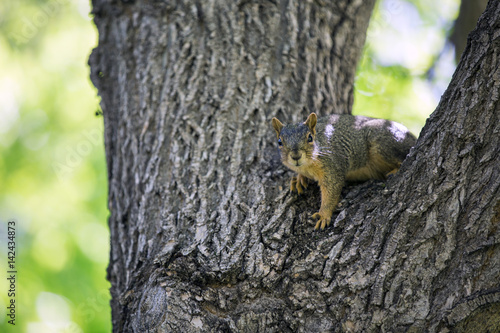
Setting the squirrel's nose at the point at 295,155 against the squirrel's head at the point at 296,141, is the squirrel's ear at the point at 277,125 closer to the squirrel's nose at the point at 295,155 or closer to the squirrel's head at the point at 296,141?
the squirrel's head at the point at 296,141

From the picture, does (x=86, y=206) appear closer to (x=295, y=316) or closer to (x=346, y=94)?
(x=346, y=94)

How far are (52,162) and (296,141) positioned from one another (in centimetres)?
410

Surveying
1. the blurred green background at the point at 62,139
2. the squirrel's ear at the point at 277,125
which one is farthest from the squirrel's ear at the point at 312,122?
the blurred green background at the point at 62,139

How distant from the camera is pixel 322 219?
2.71 m

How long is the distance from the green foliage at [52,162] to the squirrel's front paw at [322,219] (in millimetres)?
3473

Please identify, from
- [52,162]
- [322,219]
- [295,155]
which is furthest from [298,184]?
[52,162]

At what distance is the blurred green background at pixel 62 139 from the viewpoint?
5.39 meters

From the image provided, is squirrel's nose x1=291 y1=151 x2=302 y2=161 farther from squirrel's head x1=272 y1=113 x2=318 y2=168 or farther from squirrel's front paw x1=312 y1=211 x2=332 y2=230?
squirrel's front paw x1=312 y1=211 x2=332 y2=230

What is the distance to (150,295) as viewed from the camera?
2.45m

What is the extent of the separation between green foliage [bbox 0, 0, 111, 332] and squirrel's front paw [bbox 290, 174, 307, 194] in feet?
10.6

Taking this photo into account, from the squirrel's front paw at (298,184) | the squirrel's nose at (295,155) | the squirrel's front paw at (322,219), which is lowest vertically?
the squirrel's front paw at (322,219)

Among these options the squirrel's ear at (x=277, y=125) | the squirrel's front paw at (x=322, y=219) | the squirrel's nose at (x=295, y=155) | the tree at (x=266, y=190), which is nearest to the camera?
the tree at (x=266, y=190)

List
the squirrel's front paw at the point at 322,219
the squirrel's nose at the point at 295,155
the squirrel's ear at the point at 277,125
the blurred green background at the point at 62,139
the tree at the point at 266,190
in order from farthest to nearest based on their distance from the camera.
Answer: the blurred green background at the point at 62,139 → the squirrel's ear at the point at 277,125 → the squirrel's nose at the point at 295,155 → the squirrel's front paw at the point at 322,219 → the tree at the point at 266,190

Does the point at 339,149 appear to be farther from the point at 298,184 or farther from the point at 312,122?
the point at 298,184
